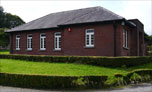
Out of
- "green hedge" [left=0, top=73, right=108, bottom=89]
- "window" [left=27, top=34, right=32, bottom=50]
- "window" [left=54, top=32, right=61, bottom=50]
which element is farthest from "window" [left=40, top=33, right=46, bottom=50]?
"green hedge" [left=0, top=73, right=108, bottom=89]

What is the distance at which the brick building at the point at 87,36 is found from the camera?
56.0ft

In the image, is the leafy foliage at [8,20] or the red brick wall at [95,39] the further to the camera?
the leafy foliage at [8,20]

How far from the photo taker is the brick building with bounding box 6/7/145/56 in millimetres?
17062

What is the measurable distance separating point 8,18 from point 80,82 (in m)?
61.3

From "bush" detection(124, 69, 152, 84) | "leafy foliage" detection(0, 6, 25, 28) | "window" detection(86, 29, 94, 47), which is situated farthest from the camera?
"leafy foliage" detection(0, 6, 25, 28)

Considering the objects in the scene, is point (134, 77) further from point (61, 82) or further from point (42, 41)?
point (42, 41)

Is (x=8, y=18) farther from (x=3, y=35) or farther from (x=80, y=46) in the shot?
(x=80, y=46)

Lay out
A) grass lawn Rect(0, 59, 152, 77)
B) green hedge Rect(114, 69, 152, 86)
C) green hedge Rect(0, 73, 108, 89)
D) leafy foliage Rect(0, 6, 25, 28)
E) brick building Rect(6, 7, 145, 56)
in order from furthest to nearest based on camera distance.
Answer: leafy foliage Rect(0, 6, 25, 28), brick building Rect(6, 7, 145, 56), grass lawn Rect(0, 59, 152, 77), green hedge Rect(114, 69, 152, 86), green hedge Rect(0, 73, 108, 89)

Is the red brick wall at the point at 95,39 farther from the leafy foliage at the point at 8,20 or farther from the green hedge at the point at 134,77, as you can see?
the leafy foliage at the point at 8,20

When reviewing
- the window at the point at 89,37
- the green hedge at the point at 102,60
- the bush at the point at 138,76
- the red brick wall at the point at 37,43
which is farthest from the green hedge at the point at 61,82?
the red brick wall at the point at 37,43

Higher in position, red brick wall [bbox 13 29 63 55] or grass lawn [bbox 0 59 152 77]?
red brick wall [bbox 13 29 63 55]

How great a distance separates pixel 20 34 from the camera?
2588 cm

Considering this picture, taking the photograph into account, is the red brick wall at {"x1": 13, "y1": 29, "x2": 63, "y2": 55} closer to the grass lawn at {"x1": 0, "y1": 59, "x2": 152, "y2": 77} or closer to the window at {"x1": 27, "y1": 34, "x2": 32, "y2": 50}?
the window at {"x1": 27, "y1": 34, "x2": 32, "y2": 50}

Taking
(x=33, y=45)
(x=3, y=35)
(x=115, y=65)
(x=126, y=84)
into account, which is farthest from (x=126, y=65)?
(x=3, y=35)
